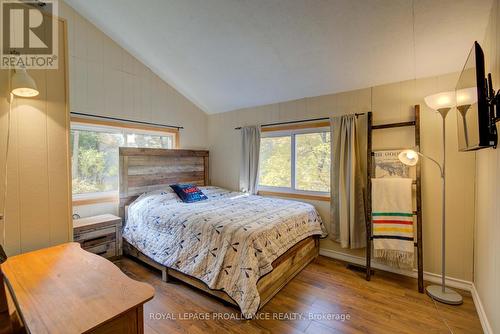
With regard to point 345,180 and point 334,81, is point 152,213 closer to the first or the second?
point 345,180

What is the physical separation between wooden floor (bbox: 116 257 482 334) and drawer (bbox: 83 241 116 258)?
600 mm

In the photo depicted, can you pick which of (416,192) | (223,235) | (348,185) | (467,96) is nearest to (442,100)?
→ (467,96)

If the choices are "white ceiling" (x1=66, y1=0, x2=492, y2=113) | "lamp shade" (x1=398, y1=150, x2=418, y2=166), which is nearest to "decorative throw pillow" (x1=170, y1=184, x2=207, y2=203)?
"white ceiling" (x1=66, y1=0, x2=492, y2=113)

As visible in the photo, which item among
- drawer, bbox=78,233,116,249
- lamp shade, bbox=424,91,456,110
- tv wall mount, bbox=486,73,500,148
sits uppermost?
lamp shade, bbox=424,91,456,110

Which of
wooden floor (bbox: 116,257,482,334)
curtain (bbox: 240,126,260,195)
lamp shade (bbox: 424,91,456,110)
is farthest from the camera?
curtain (bbox: 240,126,260,195)

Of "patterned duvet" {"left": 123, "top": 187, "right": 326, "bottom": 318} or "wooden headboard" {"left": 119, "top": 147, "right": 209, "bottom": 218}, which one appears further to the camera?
"wooden headboard" {"left": 119, "top": 147, "right": 209, "bottom": 218}

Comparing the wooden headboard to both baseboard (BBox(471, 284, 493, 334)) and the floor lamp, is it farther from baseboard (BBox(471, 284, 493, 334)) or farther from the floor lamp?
baseboard (BBox(471, 284, 493, 334))

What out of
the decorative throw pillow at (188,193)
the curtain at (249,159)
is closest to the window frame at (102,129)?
the decorative throw pillow at (188,193)

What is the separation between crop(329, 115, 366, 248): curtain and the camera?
2893mm

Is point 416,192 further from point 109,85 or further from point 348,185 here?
point 109,85

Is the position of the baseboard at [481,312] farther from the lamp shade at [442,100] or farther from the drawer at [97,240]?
the drawer at [97,240]

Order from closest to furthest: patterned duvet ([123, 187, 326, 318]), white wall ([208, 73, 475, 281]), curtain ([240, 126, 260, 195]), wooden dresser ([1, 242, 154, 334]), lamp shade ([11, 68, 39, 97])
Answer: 1. wooden dresser ([1, 242, 154, 334])
2. lamp shade ([11, 68, 39, 97])
3. patterned duvet ([123, 187, 326, 318])
4. white wall ([208, 73, 475, 281])
5. curtain ([240, 126, 260, 195])

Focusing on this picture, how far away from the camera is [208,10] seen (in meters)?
2.45

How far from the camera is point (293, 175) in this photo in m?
3.62
